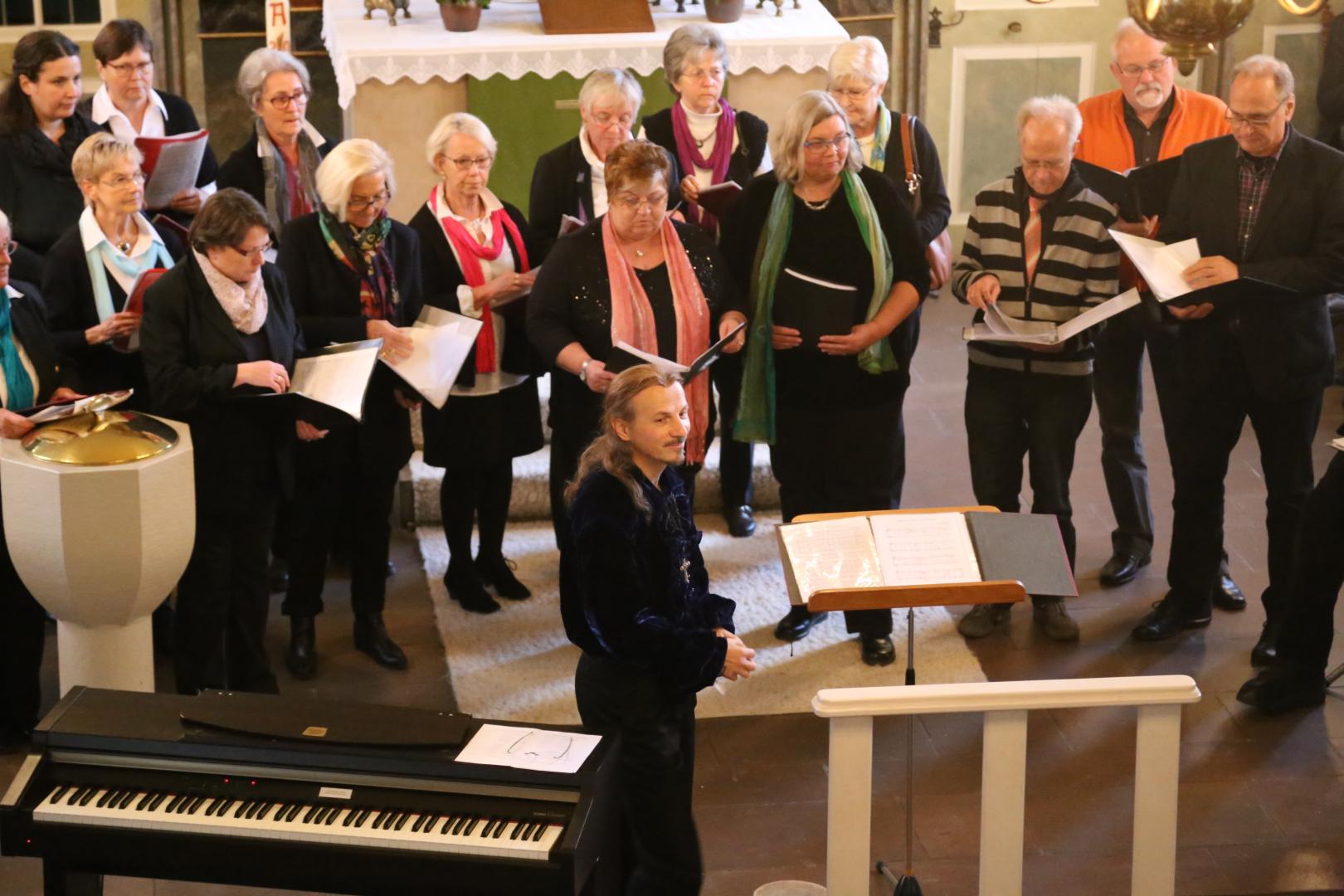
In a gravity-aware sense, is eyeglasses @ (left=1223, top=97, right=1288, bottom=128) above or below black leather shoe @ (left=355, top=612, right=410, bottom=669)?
above

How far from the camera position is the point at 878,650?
499cm

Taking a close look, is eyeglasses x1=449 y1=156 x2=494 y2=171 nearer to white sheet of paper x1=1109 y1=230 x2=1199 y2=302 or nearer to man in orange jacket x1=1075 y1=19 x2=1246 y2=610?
white sheet of paper x1=1109 y1=230 x2=1199 y2=302

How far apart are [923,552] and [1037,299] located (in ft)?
5.55

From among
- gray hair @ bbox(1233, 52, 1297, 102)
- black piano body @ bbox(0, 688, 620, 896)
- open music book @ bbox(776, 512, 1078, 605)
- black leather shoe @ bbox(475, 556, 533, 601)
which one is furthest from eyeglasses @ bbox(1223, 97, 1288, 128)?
black piano body @ bbox(0, 688, 620, 896)

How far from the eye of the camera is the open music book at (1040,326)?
4766 millimetres

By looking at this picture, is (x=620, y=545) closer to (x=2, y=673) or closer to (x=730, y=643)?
(x=730, y=643)

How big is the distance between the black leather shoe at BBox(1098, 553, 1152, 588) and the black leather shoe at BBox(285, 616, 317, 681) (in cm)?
246

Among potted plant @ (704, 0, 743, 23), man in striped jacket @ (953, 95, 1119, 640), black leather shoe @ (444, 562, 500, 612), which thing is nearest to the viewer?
man in striped jacket @ (953, 95, 1119, 640)

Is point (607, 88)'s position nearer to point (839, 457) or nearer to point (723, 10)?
point (839, 457)

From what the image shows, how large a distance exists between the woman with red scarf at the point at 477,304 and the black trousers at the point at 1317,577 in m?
2.17

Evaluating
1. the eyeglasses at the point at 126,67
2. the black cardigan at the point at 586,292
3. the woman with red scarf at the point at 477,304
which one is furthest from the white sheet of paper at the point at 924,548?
the eyeglasses at the point at 126,67

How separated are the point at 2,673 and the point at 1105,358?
3384 millimetres

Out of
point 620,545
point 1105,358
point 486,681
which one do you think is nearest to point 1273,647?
point 1105,358

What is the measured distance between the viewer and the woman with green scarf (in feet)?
15.5
